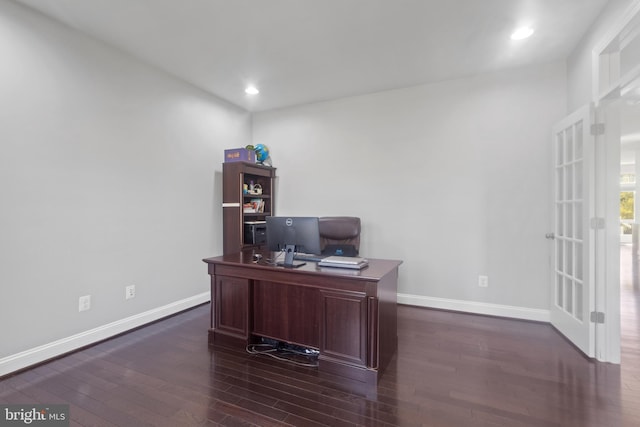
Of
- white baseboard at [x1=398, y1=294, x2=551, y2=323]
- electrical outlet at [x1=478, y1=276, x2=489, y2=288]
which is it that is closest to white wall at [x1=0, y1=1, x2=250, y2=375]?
white baseboard at [x1=398, y1=294, x2=551, y2=323]

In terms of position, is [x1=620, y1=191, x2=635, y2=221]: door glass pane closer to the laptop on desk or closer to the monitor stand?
the laptop on desk

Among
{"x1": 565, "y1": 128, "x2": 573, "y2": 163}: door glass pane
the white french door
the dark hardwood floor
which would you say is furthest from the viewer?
{"x1": 565, "y1": 128, "x2": 573, "y2": 163}: door glass pane

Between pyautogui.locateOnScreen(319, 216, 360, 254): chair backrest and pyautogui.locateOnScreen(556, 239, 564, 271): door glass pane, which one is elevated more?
pyautogui.locateOnScreen(319, 216, 360, 254): chair backrest

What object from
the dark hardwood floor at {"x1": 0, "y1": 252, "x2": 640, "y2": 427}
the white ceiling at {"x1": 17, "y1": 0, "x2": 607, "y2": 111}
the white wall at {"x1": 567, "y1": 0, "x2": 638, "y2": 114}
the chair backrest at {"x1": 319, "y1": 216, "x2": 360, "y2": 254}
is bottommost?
the dark hardwood floor at {"x1": 0, "y1": 252, "x2": 640, "y2": 427}

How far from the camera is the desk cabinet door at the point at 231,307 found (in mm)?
2453

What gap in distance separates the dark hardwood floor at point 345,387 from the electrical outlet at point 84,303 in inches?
14.0

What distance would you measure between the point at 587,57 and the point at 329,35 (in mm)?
2221

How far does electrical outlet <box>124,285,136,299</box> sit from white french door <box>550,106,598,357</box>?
13.4 feet

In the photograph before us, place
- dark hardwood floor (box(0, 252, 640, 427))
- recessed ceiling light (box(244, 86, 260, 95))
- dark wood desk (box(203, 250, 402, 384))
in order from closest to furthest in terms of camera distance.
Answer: dark hardwood floor (box(0, 252, 640, 427)) → dark wood desk (box(203, 250, 402, 384)) → recessed ceiling light (box(244, 86, 260, 95))

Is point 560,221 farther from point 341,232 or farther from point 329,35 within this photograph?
point 329,35

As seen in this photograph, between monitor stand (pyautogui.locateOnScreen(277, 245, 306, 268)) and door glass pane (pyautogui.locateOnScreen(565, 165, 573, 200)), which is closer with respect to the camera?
monitor stand (pyautogui.locateOnScreen(277, 245, 306, 268))

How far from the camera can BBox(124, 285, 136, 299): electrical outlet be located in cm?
287

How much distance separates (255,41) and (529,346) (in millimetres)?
3665

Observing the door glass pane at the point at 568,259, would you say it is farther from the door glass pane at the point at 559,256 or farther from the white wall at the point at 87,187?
the white wall at the point at 87,187
